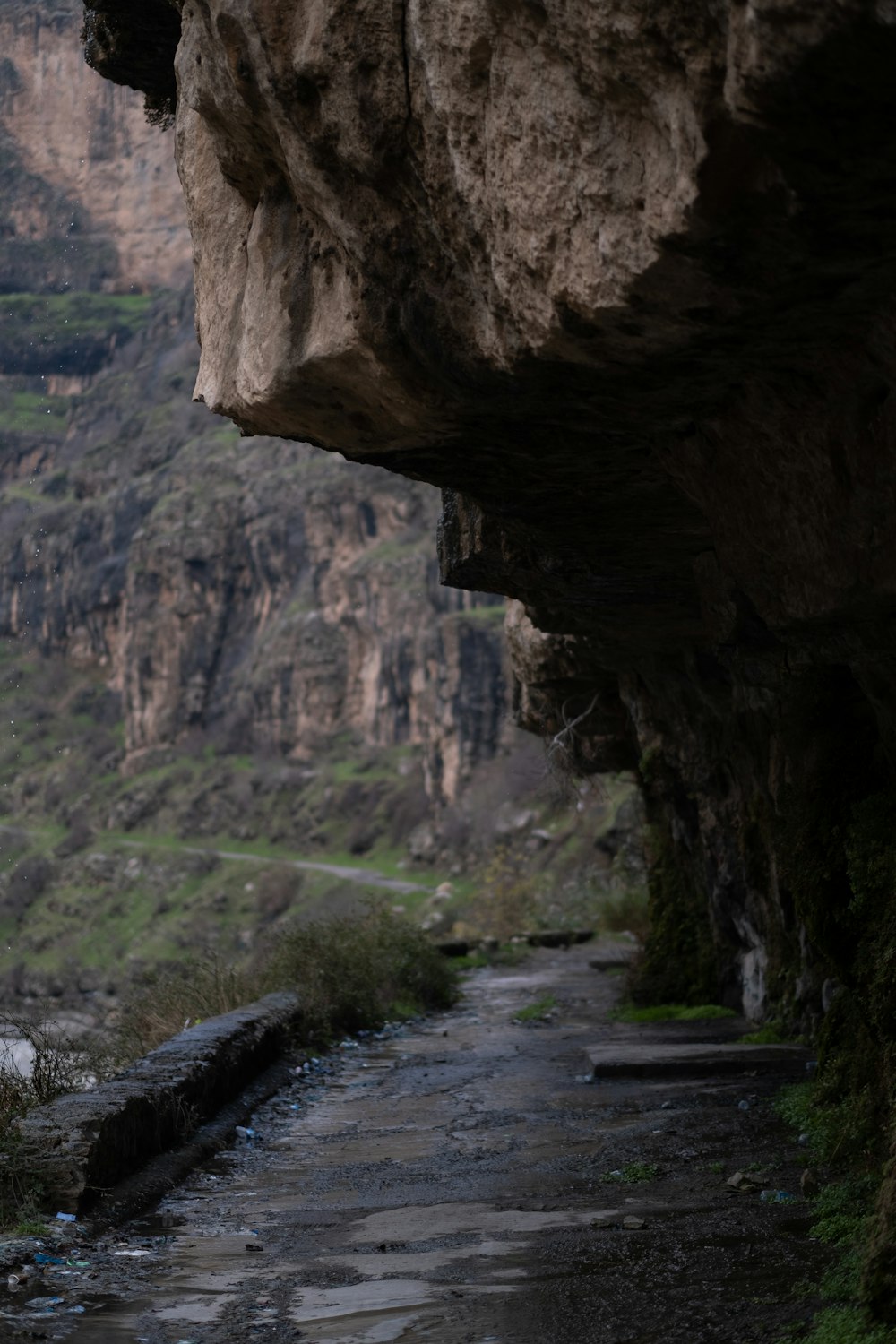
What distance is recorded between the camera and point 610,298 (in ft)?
13.3

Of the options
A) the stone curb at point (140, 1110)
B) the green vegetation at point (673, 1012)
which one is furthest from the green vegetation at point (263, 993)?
the green vegetation at point (673, 1012)

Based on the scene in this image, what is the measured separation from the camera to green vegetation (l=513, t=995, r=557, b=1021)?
54.0 feet

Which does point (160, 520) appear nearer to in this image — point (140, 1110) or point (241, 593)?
point (241, 593)

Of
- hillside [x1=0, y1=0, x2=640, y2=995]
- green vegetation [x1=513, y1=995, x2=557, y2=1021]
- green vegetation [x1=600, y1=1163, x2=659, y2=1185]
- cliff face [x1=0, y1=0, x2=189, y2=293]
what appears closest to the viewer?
green vegetation [x1=600, y1=1163, x2=659, y2=1185]

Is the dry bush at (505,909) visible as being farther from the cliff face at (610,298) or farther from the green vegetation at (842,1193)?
the cliff face at (610,298)

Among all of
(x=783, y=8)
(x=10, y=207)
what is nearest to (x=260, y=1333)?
(x=783, y=8)

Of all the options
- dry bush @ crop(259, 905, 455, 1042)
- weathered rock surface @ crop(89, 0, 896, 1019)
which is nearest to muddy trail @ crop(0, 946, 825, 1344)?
weathered rock surface @ crop(89, 0, 896, 1019)

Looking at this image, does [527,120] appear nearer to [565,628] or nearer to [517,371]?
[517,371]

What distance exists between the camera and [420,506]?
284 ft

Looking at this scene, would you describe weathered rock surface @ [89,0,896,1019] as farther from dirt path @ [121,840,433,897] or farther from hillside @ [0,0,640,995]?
dirt path @ [121,840,433,897]

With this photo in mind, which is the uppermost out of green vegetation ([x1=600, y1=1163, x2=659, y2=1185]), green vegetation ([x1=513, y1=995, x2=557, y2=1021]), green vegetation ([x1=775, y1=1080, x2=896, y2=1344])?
green vegetation ([x1=775, y1=1080, x2=896, y2=1344])

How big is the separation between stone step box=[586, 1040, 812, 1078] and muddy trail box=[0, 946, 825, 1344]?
0.14ft

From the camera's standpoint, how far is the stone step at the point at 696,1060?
1021cm

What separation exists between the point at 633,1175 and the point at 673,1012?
23.7 ft
